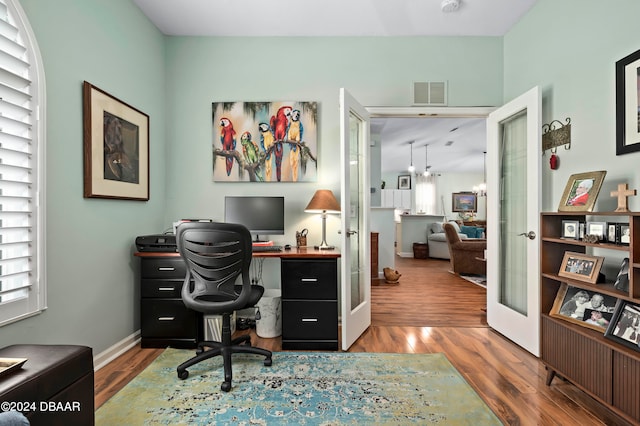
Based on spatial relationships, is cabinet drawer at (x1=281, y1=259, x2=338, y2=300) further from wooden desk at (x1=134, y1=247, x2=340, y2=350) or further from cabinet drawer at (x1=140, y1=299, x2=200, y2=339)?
cabinet drawer at (x1=140, y1=299, x2=200, y2=339)

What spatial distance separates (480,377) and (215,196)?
270 cm

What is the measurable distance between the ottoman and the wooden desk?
1130 mm

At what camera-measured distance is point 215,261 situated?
2.06 m

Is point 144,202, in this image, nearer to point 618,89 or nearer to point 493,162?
point 493,162

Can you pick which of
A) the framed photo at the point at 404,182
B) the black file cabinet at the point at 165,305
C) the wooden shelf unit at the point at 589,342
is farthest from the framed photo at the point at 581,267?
the framed photo at the point at 404,182

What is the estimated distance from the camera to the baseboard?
2371 mm

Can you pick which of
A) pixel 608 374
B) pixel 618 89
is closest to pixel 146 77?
pixel 618 89

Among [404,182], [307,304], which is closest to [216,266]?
[307,304]

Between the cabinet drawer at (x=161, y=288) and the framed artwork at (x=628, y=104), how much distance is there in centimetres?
320

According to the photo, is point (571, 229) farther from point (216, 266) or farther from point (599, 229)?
point (216, 266)

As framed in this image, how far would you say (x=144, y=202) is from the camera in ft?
9.61

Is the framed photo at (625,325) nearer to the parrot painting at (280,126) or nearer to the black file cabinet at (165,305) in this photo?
the parrot painting at (280,126)

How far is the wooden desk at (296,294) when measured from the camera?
8.70 ft

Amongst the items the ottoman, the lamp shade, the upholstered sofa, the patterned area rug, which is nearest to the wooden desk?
the patterned area rug
